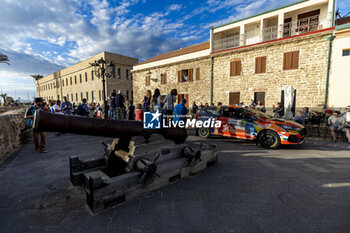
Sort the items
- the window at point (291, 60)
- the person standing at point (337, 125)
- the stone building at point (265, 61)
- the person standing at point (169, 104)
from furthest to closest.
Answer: the window at point (291, 60) → the stone building at point (265, 61) → the person standing at point (169, 104) → the person standing at point (337, 125)

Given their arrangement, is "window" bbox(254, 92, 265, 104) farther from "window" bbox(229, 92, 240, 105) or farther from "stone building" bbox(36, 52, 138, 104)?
"stone building" bbox(36, 52, 138, 104)

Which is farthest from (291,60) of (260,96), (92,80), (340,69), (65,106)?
(92,80)

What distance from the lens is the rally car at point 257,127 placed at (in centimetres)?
558

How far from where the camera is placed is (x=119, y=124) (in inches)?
105

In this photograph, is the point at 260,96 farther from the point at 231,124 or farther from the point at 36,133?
the point at 36,133

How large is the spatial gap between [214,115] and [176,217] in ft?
17.5

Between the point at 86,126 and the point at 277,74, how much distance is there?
47.6 ft

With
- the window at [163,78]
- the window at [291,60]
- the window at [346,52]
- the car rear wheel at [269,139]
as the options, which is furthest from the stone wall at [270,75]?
the car rear wheel at [269,139]

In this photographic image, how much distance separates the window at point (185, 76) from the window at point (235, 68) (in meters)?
4.30

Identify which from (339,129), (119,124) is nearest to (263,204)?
(119,124)

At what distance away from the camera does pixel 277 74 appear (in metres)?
12.9

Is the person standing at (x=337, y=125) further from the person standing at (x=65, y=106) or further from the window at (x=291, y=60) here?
the person standing at (x=65, y=106)

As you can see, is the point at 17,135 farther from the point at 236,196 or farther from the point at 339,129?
the point at 339,129

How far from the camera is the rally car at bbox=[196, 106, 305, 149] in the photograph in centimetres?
558
